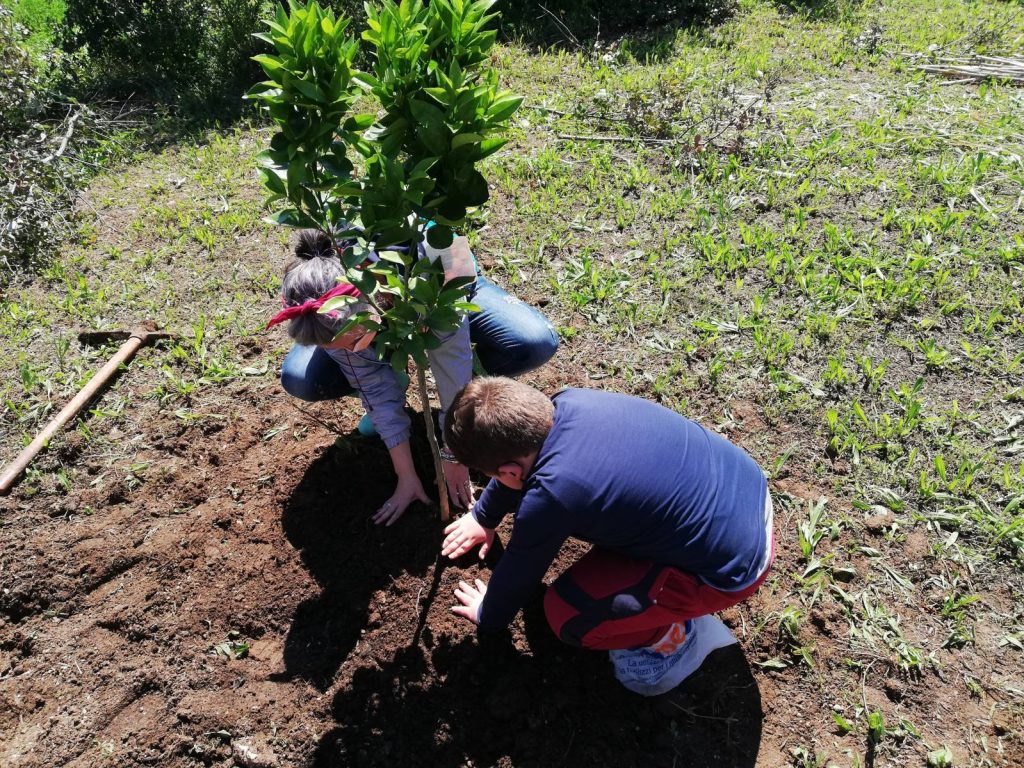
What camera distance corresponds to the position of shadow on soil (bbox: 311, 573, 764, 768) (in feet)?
7.26

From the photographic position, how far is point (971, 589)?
2.50 m

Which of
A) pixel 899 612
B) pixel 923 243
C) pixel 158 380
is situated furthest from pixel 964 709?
pixel 158 380

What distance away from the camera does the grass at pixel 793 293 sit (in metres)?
2.50

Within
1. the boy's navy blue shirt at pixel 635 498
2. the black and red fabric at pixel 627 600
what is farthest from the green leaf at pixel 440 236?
the black and red fabric at pixel 627 600

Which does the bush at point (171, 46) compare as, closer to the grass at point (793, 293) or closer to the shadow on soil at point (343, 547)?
the grass at point (793, 293)

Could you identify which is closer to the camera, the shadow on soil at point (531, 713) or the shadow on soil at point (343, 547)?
the shadow on soil at point (531, 713)

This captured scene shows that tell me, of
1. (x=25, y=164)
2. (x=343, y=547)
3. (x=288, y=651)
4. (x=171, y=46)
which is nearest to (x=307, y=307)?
(x=343, y=547)

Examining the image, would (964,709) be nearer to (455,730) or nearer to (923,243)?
(455,730)

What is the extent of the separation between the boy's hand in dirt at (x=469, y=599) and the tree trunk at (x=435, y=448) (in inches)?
11.6

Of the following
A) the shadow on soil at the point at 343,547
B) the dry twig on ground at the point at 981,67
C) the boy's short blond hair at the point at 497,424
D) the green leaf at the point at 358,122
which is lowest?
the shadow on soil at the point at 343,547

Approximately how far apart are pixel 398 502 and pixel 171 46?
17.3ft

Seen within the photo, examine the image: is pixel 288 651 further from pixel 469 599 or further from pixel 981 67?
pixel 981 67

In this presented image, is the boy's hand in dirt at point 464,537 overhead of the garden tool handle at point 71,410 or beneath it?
overhead

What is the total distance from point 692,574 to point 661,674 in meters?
0.41
